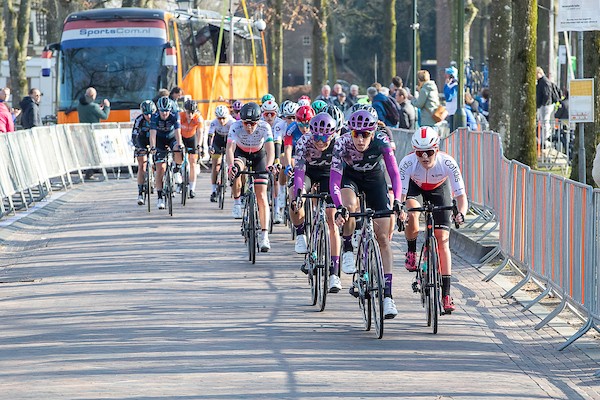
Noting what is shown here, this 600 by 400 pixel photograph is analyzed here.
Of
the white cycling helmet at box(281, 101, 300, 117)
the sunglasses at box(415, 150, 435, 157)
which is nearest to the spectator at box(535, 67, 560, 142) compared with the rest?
the white cycling helmet at box(281, 101, 300, 117)

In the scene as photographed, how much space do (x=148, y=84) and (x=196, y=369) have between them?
2569cm

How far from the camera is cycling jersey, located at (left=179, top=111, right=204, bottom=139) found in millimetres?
24344

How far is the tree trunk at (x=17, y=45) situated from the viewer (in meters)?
49.0

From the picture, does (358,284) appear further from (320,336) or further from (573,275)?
(573,275)

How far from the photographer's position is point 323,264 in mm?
12211

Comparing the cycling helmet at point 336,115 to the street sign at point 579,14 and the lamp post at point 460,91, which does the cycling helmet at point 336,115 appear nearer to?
the street sign at point 579,14

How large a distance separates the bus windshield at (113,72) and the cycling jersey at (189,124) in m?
10.1

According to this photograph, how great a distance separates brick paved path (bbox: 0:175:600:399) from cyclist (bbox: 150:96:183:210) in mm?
4990

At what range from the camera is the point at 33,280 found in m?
14.9

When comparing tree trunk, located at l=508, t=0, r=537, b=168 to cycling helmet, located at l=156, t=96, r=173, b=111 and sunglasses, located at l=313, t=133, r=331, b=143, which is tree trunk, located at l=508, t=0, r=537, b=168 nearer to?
cycling helmet, located at l=156, t=96, r=173, b=111

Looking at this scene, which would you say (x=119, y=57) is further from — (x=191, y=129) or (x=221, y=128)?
(x=221, y=128)

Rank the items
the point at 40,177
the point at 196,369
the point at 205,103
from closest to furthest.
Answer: the point at 196,369 → the point at 40,177 → the point at 205,103

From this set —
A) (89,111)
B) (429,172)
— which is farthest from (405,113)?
(429,172)

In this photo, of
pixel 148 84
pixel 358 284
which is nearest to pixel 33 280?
pixel 358 284
